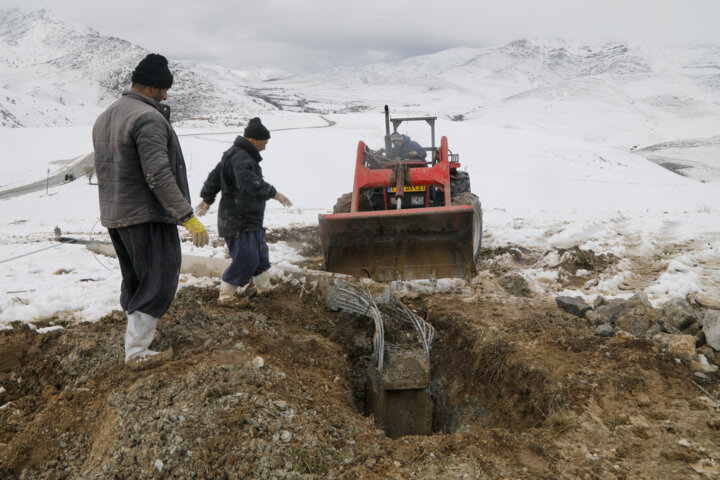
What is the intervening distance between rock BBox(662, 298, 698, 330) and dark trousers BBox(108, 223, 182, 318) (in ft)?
13.3

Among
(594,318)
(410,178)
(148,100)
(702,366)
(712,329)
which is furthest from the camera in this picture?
(410,178)

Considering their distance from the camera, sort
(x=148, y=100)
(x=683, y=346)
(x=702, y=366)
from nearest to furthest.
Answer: (x=148, y=100) < (x=702, y=366) < (x=683, y=346)

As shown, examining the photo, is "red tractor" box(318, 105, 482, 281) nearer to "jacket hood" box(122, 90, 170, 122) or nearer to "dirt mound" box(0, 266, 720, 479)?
"dirt mound" box(0, 266, 720, 479)

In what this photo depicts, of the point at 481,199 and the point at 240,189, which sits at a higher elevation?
the point at 240,189

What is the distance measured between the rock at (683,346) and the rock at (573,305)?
90 centimetres

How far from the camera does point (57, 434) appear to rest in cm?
263

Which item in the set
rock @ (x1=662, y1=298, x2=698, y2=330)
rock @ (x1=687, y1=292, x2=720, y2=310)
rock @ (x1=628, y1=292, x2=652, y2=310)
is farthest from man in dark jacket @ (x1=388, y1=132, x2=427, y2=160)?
rock @ (x1=662, y1=298, x2=698, y2=330)

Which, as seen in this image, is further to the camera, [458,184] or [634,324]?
[458,184]

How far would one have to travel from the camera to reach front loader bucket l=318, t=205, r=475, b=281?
539 centimetres

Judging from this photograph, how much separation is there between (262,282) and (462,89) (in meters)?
89.5

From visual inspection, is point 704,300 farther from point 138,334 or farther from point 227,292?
point 138,334

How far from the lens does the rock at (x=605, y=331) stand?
13.1 feet

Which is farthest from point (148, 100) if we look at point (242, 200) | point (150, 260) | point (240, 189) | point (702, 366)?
point (702, 366)

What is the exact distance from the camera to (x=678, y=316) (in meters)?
4.11
